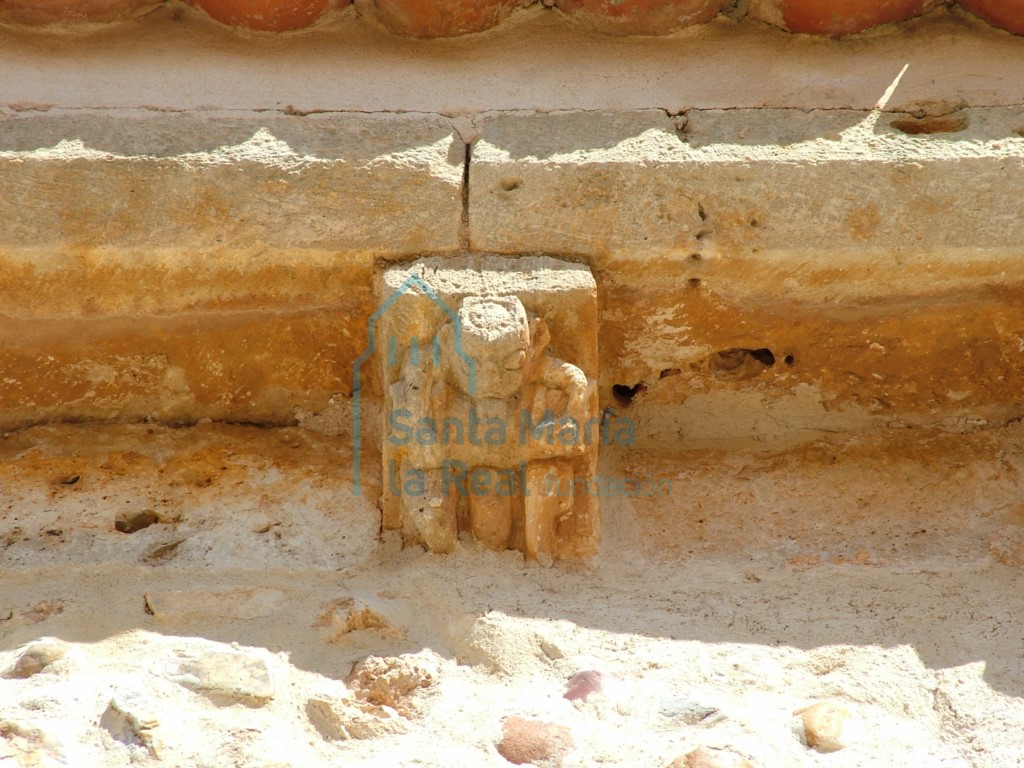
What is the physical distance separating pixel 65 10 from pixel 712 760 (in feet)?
6.20

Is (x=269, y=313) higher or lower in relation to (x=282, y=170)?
lower

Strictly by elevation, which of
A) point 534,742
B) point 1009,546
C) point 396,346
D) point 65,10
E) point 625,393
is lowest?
point 534,742

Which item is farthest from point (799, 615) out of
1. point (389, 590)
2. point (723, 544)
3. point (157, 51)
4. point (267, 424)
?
point (157, 51)

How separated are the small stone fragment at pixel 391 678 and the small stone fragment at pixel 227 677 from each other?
5.4 inches

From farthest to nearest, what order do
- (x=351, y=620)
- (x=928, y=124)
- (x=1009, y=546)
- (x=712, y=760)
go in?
(x=928, y=124), (x=1009, y=546), (x=351, y=620), (x=712, y=760)

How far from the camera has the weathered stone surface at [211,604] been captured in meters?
2.08

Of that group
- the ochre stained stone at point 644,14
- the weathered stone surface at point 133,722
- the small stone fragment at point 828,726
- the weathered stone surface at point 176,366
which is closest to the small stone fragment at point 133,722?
the weathered stone surface at point 133,722

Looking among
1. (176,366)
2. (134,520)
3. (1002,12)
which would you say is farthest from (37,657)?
(1002,12)

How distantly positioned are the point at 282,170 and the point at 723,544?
3.48 feet

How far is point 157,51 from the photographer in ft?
8.38

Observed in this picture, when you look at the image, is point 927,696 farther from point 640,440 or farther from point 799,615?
point 640,440

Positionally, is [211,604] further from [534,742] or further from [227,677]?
[534,742]

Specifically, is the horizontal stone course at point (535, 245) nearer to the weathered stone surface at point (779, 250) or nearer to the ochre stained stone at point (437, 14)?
the weathered stone surface at point (779, 250)

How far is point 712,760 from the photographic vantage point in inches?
69.9
